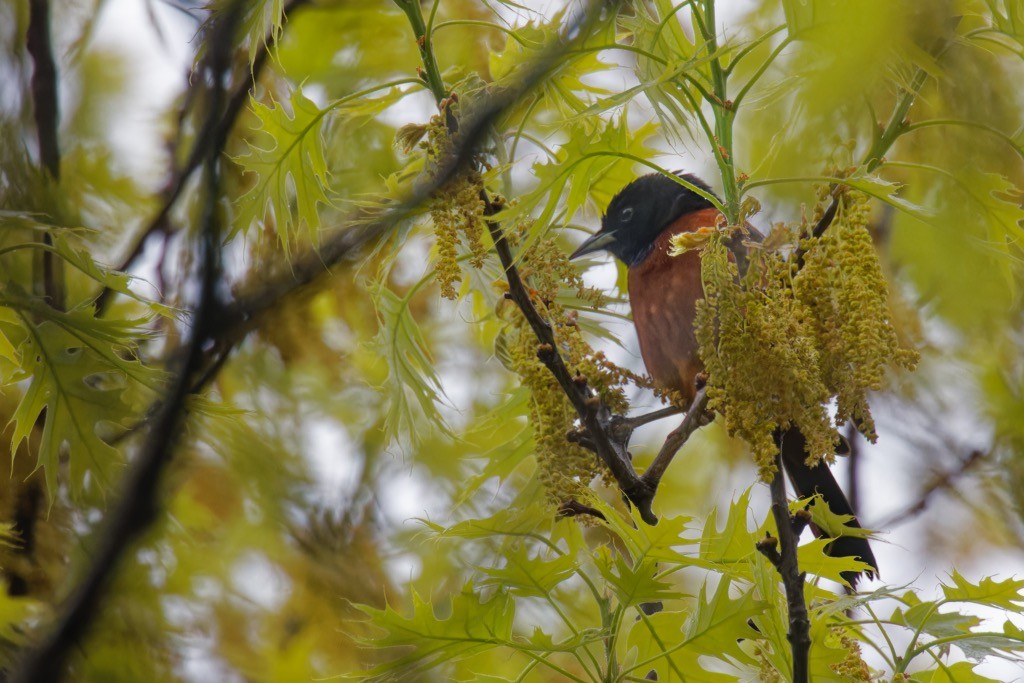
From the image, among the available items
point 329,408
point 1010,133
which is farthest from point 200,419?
point 329,408

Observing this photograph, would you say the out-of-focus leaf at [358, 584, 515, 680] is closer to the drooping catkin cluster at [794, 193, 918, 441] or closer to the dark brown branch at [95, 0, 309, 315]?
the drooping catkin cluster at [794, 193, 918, 441]

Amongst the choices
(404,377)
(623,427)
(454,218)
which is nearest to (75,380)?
(404,377)

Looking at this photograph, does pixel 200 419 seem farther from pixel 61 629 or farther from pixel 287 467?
pixel 61 629

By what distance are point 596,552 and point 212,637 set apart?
1.26 metres

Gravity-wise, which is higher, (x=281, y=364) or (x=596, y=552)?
(x=281, y=364)

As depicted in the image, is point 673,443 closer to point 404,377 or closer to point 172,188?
point 404,377

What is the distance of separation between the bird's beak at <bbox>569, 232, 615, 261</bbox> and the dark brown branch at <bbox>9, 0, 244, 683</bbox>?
2474mm

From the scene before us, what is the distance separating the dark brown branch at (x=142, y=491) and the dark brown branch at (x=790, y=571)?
3.71ft

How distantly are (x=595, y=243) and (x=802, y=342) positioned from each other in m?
1.72

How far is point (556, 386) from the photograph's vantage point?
212cm

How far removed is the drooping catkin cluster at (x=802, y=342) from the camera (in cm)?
174

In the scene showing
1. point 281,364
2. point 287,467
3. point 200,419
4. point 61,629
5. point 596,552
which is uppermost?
point 281,364

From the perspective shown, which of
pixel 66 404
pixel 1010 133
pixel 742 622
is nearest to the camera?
pixel 1010 133

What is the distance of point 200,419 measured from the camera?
7.01 ft
